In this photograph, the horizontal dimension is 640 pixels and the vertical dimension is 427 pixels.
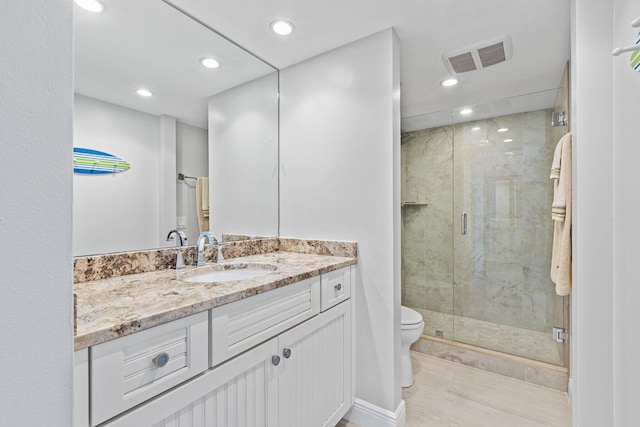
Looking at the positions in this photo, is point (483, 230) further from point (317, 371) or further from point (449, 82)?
point (317, 371)

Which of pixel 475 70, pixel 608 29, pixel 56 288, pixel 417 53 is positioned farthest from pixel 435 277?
pixel 56 288

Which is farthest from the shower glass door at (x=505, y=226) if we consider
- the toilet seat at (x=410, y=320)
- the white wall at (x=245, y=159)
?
the white wall at (x=245, y=159)

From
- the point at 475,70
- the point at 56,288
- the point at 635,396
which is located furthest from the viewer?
the point at 475,70

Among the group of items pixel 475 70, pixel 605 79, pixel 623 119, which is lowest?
pixel 623 119

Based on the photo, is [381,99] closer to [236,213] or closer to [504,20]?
[504,20]

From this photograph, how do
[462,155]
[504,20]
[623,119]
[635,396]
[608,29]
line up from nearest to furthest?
[635,396], [623,119], [608,29], [504,20], [462,155]

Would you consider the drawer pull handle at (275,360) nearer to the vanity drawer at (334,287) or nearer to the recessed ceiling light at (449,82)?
the vanity drawer at (334,287)

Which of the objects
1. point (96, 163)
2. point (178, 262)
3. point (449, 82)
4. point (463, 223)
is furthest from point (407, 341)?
point (96, 163)

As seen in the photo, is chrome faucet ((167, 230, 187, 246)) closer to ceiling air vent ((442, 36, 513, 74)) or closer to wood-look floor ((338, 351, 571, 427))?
wood-look floor ((338, 351, 571, 427))

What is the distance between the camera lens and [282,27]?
1587mm

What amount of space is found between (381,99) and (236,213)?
1.13 m

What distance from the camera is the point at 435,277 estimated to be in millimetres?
3037

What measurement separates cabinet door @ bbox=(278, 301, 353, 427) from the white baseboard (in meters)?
0.10

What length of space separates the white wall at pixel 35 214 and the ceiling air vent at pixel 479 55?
2.01m
